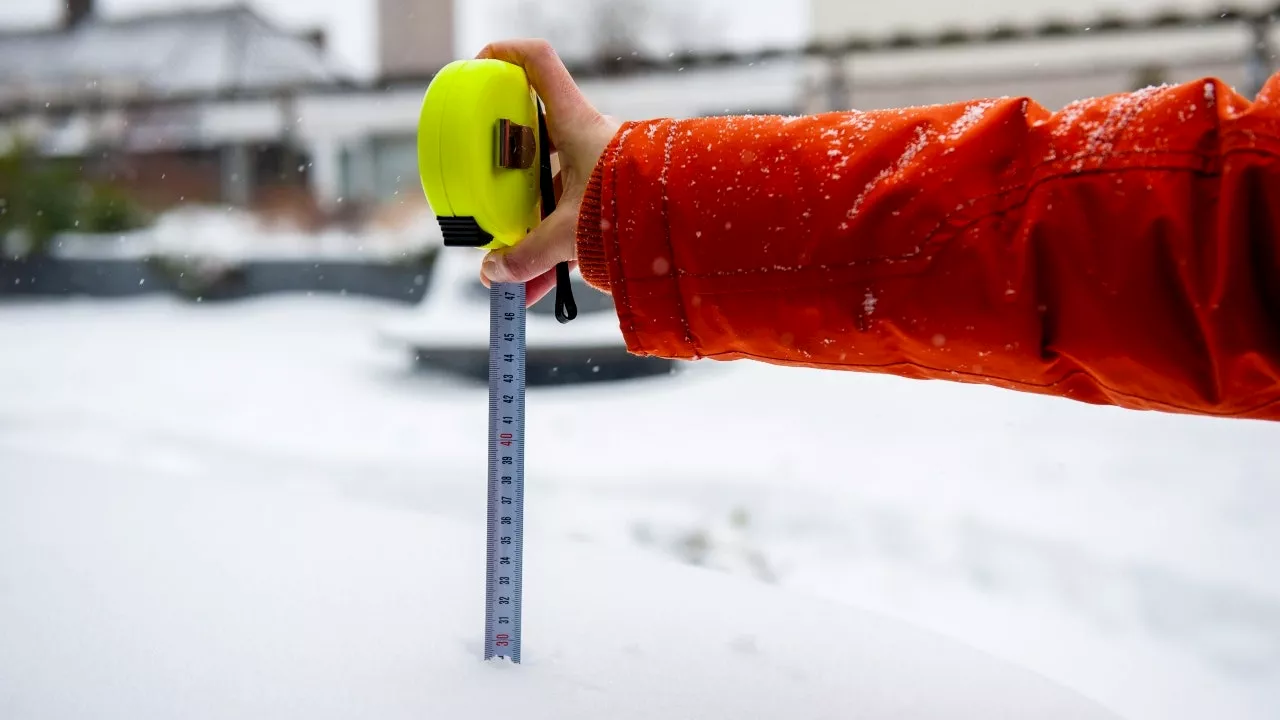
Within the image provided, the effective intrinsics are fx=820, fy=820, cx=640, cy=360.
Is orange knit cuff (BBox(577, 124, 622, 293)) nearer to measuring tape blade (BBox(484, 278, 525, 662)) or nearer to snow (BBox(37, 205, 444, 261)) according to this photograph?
measuring tape blade (BBox(484, 278, 525, 662))

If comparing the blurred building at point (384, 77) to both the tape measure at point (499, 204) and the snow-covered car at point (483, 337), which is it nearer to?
the snow-covered car at point (483, 337)

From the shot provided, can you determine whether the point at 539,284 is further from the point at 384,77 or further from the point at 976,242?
the point at 384,77

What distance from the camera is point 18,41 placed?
4.54m

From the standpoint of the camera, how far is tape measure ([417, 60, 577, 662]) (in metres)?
0.59

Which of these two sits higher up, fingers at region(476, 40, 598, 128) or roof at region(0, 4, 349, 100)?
fingers at region(476, 40, 598, 128)

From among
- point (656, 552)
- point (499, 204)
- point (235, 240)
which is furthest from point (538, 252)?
point (235, 240)

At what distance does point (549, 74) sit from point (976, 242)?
0.36 m

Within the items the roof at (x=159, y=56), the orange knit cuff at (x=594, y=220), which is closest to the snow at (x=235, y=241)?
the roof at (x=159, y=56)

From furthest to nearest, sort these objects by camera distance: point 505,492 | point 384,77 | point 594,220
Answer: point 384,77 < point 505,492 < point 594,220

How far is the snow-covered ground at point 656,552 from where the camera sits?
0.66 meters

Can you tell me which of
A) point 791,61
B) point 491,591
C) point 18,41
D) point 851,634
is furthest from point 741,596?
point 18,41

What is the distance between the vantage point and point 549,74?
0.65 meters

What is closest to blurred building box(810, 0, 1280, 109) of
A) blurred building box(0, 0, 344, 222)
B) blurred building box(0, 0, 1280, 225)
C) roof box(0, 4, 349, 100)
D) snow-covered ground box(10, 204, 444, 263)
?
blurred building box(0, 0, 1280, 225)

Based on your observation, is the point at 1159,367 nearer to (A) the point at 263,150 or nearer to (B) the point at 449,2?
(B) the point at 449,2
